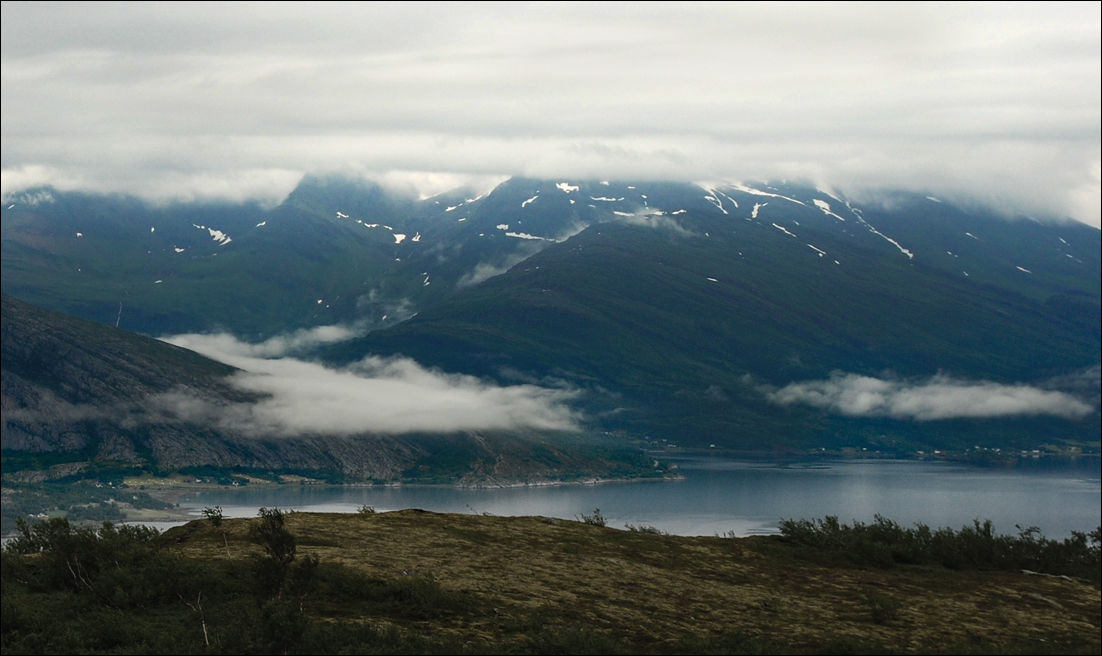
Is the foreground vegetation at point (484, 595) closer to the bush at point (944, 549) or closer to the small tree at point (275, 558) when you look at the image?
the small tree at point (275, 558)

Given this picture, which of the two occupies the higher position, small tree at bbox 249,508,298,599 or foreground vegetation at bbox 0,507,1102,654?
small tree at bbox 249,508,298,599

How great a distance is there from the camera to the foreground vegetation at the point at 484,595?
30719 mm

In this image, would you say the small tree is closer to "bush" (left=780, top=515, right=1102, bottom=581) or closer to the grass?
the grass

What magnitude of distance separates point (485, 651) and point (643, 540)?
22.1 m

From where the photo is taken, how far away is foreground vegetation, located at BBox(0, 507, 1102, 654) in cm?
3072

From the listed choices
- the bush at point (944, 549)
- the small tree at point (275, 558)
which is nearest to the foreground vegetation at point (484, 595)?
the small tree at point (275, 558)

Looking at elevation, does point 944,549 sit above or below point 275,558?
below

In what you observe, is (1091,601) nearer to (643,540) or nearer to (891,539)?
(891,539)

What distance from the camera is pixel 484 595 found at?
36812 millimetres

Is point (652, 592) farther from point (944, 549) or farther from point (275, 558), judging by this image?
point (944, 549)

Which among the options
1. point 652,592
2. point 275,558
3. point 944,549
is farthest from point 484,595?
point 944,549

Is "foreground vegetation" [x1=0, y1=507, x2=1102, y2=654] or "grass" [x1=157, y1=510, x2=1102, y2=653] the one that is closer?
"foreground vegetation" [x1=0, y1=507, x2=1102, y2=654]

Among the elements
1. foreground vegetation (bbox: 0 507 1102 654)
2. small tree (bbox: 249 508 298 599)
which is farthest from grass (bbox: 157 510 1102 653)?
small tree (bbox: 249 508 298 599)

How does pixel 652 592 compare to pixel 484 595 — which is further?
pixel 652 592
